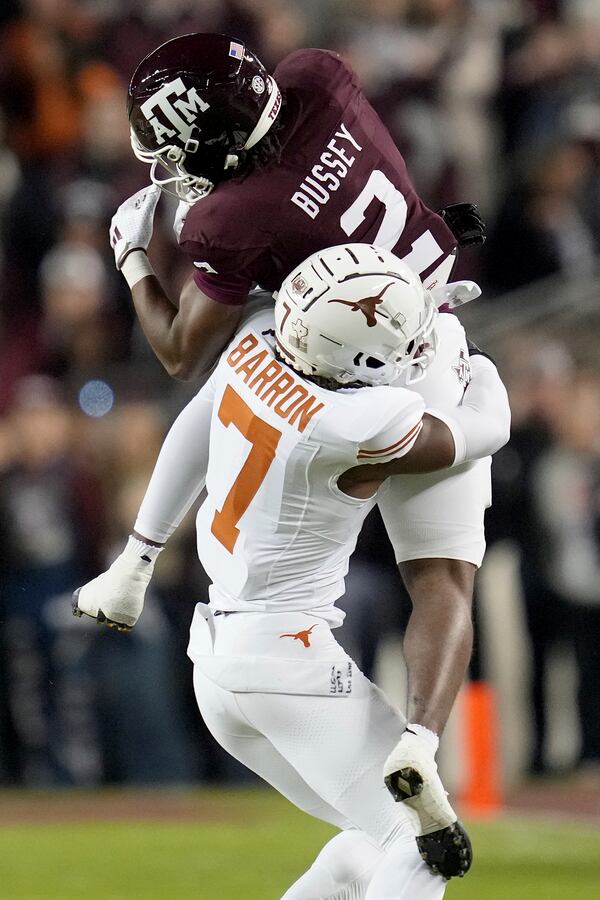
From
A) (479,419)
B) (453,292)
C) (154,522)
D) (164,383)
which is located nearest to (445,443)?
(479,419)

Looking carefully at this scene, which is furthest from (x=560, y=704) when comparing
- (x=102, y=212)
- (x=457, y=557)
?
(x=457, y=557)

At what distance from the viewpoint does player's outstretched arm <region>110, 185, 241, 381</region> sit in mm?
3752

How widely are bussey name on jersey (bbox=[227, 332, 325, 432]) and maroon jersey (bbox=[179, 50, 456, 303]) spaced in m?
0.15

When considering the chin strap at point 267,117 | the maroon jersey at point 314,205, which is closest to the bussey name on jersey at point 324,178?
the maroon jersey at point 314,205

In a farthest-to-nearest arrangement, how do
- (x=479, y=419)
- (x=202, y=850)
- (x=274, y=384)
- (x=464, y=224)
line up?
(x=202, y=850)
(x=464, y=224)
(x=479, y=419)
(x=274, y=384)

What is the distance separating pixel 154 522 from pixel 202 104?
3.17ft

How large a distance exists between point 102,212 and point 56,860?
3.20 metres

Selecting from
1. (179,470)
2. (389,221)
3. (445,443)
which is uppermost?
(389,221)

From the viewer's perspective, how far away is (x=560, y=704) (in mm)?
8781

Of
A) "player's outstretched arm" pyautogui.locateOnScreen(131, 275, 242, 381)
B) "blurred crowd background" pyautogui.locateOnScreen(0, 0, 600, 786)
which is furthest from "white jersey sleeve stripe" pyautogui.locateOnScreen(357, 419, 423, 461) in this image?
"blurred crowd background" pyautogui.locateOnScreen(0, 0, 600, 786)

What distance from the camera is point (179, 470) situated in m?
3.89

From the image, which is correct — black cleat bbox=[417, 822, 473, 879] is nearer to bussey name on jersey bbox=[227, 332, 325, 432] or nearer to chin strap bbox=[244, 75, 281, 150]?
bussey name on jersey bbox=[227, 332, 325, 432]

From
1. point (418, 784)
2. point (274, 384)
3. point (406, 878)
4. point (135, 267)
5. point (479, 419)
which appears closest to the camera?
point (418, 784)

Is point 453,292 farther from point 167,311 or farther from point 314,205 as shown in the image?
point 167,311
